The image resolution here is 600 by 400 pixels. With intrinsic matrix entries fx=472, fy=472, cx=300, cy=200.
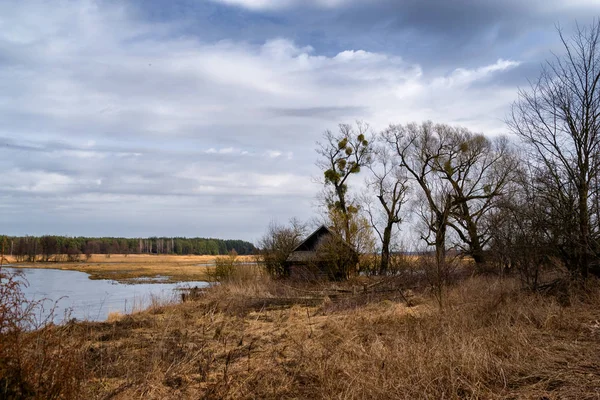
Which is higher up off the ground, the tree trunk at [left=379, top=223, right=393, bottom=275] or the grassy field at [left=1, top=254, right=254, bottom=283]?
the tree trunk at [left=379, top=223, right=393, bottom=275]

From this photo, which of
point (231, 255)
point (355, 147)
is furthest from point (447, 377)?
point (355, 147)

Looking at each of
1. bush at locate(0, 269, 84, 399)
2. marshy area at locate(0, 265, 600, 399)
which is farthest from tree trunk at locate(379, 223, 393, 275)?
bush at locate(0, 269, 84, 399)

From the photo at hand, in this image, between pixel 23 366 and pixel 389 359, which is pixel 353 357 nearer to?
pixel 389 359

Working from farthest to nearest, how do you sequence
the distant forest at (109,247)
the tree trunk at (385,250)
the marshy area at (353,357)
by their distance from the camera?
the distant forest at (109,247) → the tree trunk at (385,250) → the marshy area at (353,357)

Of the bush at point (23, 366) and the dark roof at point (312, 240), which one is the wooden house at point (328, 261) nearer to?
the dark roof at point (312, 240)

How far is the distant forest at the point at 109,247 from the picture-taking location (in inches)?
3278

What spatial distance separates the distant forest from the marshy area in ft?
255

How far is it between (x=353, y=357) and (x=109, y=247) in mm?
126416

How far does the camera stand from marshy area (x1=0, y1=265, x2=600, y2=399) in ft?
14.8

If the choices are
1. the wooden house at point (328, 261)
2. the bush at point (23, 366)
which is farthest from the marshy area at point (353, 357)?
the wooden house at point (328, 261)

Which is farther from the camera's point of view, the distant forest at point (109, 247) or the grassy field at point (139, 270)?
the distant forest at point (109, 247)

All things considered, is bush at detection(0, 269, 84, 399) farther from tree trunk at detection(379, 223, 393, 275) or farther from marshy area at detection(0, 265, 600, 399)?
tree trunk at detection(379, 223, 393, 275)

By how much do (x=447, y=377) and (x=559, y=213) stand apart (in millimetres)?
9027

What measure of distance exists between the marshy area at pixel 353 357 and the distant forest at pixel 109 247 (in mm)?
77594
